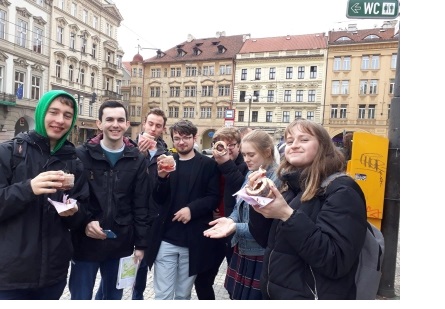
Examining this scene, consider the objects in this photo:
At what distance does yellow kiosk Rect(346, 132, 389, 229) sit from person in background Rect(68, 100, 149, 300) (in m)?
2.15

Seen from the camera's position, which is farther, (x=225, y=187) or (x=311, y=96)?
(x=311, y=96)

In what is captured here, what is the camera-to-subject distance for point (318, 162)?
1260 millimetres

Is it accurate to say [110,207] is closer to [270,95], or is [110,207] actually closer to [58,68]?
[58,68]

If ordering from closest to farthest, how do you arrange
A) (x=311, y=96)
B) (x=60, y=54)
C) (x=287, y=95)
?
(x=60, y=54), (x=287, y=95), (x=311, y=96)

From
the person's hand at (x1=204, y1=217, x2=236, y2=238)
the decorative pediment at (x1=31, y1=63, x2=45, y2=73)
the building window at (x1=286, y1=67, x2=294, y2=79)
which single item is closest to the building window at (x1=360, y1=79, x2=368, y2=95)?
the building window at (x1=286, y1=67, x2=294, y2=79)

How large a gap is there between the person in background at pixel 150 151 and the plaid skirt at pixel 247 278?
2.25 feet

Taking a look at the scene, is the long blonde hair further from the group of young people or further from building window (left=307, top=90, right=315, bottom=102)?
building window (left=307, top=90, right=315, bottom=102)

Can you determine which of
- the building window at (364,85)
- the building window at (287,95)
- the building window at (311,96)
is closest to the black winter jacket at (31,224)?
the building window at (364,85)

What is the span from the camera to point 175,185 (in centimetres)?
227

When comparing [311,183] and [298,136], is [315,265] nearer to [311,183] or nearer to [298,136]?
[311,183]

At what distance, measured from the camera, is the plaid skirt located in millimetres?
1968

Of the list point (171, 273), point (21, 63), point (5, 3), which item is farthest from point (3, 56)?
point (171, 273)

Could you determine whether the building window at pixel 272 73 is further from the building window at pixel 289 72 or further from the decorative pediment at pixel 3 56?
the decorative pediment at pixel 3 56

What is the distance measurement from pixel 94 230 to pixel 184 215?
24.3 inches
